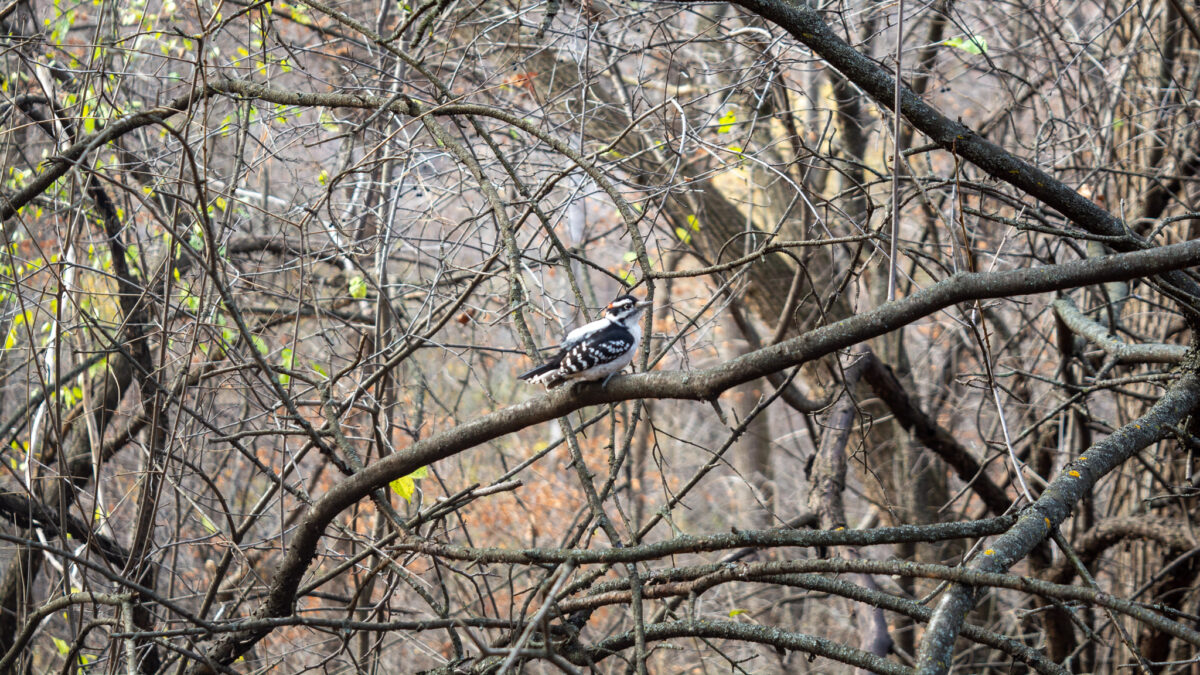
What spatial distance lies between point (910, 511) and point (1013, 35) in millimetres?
3863

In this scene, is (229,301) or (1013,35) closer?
(229,301)

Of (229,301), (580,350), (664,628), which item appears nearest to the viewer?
(229,301)

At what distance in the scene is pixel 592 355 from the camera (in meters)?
3.06

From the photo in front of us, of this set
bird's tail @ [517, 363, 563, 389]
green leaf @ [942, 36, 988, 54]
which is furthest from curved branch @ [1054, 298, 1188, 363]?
bird's tail @ [517, 363, 563, 389]

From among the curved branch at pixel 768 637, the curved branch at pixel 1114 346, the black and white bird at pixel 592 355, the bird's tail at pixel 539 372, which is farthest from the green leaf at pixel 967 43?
the curved branch at pixel 768 637

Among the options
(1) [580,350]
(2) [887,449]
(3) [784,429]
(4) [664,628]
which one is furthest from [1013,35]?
(3) [784,429]

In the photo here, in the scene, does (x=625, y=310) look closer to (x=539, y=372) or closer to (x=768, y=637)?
(x=539, y=372)

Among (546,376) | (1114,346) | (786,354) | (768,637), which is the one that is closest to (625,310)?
(546,376)

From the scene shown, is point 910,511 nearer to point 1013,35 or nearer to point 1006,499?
point 1006,499

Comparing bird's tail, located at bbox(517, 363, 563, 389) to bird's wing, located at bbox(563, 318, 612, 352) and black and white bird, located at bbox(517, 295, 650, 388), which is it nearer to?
black and white bird, located at bbox(517, 295, 650, 388)

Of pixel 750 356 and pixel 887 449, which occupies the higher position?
pixel 887 449

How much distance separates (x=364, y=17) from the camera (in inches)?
248

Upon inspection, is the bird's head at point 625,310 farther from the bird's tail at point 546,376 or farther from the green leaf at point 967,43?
the green leaf at point 967,43

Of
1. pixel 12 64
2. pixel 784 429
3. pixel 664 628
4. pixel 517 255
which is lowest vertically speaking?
pixel 664 628
